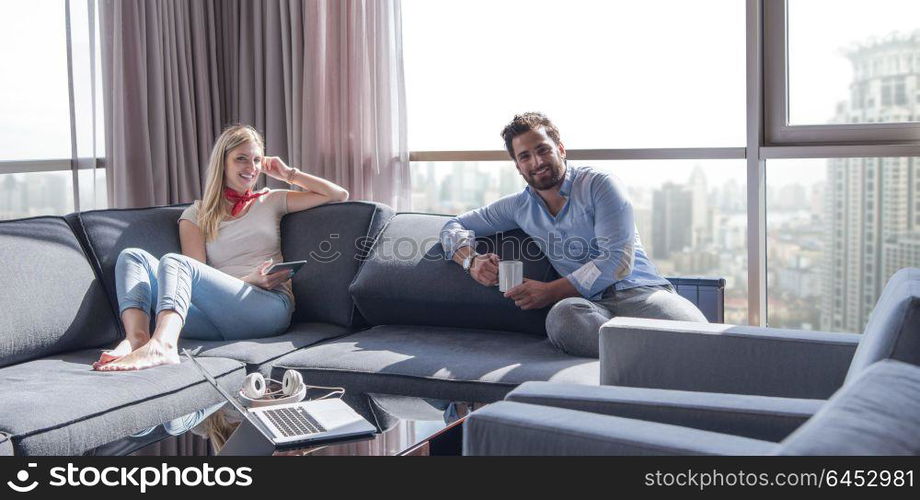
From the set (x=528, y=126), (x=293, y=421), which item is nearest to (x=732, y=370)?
(x=293, y=421)

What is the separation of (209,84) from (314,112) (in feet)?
1.95

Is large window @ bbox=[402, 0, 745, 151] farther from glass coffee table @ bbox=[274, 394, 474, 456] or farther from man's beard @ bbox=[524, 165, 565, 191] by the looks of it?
glass coffee table @ bbox=[274, 394, 474, 456]

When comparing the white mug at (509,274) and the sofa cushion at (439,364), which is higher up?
the white mug at (509,274)

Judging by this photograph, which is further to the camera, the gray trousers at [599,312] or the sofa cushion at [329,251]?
the sofa cushion at [329,251]

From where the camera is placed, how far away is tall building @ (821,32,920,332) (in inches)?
137

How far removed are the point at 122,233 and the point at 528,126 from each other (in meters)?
1.46

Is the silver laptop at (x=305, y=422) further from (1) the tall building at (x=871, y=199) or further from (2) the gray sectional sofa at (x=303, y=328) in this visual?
(1) the tall building at (x=871, y=199)

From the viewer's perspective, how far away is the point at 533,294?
2955mm

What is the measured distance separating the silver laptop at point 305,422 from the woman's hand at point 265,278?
1157 millimetres

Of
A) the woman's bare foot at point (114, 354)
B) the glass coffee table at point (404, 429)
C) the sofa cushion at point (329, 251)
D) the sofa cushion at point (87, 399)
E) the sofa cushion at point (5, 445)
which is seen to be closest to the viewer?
the glass coffee table at point (404, 429)

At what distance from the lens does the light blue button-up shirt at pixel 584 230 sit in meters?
2.90

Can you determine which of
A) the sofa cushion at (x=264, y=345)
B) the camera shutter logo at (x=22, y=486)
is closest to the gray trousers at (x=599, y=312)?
the sofa cushion at (x=264, y=345)

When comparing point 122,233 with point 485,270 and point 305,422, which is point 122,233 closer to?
point 485,270

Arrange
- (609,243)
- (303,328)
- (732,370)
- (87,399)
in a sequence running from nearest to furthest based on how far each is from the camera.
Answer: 1. (732,370)
2. (87,399)
3. (609,243)
4. (303,328)
